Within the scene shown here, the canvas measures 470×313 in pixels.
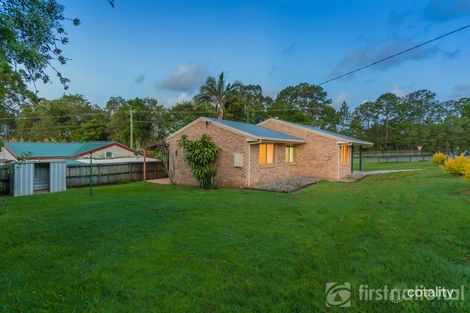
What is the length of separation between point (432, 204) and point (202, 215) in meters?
6.07

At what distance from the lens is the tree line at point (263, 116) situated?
36062 millimetres

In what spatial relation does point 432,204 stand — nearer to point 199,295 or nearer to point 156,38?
point 199,295

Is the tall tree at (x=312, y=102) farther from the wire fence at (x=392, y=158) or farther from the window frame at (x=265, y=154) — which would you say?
the window frame at (x=265, y=154)

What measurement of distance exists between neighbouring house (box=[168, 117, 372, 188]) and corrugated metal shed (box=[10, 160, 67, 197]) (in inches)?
232

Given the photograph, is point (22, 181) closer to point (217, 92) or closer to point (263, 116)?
point (217, 92)

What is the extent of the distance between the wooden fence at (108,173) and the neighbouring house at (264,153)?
8.46ft

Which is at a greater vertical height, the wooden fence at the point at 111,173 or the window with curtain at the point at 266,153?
the window with curtain at the point at 266,153

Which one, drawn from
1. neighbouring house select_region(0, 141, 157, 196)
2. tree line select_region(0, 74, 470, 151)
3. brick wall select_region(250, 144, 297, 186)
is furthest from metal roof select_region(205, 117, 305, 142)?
tree line select_region(0, 74, 470, 151)

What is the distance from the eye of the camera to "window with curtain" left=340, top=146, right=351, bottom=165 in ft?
57.2

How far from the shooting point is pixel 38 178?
40.9ft

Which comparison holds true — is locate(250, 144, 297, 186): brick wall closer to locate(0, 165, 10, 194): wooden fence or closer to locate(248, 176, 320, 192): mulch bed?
locate(248, 176, 320, 192): mulch bed

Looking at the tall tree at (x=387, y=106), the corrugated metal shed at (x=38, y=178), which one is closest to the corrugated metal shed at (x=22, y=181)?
the corrugated metal shed at (x=38, y=178)

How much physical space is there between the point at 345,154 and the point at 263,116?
2610 cm

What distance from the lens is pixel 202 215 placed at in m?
7.21
